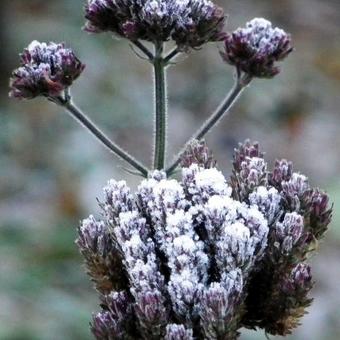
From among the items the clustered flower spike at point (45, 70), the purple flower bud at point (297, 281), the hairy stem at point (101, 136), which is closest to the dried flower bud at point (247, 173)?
the purple flower bud at point (297, 281)

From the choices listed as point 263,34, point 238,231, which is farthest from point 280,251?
point 263,34

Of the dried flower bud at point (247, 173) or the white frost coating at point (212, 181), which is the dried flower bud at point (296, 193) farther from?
A: the white frost coating at point (212, 181)

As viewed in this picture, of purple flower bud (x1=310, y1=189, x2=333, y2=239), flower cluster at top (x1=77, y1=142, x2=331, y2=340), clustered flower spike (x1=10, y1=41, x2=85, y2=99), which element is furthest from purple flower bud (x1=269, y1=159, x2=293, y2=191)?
clustered flower spike (x1=10, y1=41, x2=85, y2=99)

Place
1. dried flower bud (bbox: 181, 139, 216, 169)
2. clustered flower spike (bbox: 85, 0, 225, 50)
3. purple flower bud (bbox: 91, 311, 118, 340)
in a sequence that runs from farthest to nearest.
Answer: clustered flower spike (bbox: 85, 0, 225, 50) < dried flower bud (bbox: 181, 139, 216, 169) < purple flower bud (bbox: 91, 311, 118, 340)

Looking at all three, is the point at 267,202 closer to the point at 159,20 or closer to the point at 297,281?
the point at 297,281

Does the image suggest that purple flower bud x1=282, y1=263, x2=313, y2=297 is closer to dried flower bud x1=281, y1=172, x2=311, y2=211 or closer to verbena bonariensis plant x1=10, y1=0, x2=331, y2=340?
verbena bonariensis plant x1=10, y1=0, x2=331, y2=340
